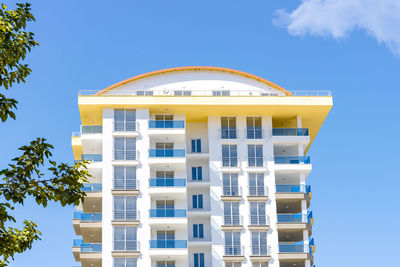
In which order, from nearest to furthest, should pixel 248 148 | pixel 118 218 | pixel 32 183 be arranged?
pixel 32 183
pixel 118 218
pixel 248 148

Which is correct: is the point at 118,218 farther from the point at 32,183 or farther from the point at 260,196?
the point at 32,183

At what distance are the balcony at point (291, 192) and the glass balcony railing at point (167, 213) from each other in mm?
9726

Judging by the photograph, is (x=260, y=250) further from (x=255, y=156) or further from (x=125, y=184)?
(x=125, y=184)

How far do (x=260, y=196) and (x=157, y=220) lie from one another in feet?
34.4

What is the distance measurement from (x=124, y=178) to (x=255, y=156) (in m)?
13.4

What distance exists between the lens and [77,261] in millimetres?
74000

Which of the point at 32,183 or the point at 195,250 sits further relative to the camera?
the point at 195,250

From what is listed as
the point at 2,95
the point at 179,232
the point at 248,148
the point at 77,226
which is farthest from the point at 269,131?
the point at 2,95

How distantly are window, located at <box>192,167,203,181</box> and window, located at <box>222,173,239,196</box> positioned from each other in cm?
273

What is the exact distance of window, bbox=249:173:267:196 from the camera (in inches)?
2719

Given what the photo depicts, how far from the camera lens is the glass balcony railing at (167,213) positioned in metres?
66.2

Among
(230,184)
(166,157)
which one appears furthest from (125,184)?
(230,184)

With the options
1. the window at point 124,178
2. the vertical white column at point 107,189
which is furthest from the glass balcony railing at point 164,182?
the vertical white column at point 107,189

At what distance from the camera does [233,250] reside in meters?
67.0
